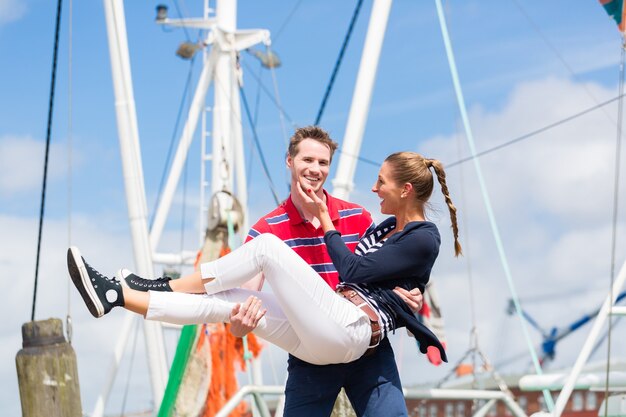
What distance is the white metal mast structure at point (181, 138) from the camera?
11.9 metres

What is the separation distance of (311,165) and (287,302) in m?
0.76

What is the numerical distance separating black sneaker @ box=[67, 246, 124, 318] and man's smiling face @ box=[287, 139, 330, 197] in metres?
0.98

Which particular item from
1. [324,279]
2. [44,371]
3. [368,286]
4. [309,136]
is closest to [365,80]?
[44,371]

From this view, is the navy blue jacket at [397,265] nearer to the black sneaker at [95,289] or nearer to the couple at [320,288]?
the couple at [320,288]

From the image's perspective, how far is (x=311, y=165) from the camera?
5.31 meters

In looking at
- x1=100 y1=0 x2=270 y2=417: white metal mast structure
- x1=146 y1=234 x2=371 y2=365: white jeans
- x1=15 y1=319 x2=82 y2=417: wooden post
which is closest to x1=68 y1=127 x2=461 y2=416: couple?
x1=146 y1=234 x2=371 y2=365: white jeans

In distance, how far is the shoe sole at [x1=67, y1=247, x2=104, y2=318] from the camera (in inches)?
196

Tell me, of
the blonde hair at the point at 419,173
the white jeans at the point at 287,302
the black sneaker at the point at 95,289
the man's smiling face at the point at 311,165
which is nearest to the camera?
the white jeans at the point at 287,302

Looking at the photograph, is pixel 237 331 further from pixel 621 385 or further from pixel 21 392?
pixel 621 385

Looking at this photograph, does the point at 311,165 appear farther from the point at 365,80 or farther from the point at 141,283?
the point at 365,80

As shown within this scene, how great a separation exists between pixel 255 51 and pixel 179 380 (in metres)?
8.14

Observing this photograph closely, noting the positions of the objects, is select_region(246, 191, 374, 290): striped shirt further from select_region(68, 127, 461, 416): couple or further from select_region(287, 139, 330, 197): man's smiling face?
select_region(287, 139, 330, 197): man's smiling face

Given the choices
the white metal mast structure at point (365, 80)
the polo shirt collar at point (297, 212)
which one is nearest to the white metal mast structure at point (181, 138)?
the white metal mast structure at point (365, 80)

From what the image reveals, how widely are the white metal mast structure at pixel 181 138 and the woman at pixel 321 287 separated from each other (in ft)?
20.8
